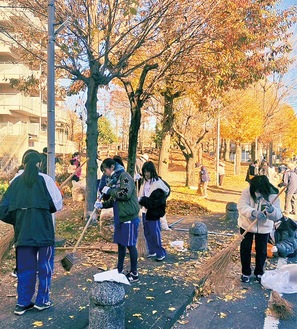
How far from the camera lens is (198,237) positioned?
22.6 ft

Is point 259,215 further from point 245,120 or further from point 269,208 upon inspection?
point 245,120

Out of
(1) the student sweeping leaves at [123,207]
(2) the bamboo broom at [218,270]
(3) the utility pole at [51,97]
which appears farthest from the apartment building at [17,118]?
(2) the bamboo broom at [218,270]

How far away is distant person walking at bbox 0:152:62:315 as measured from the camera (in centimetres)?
396

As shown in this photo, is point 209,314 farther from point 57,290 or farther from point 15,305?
point 15,305

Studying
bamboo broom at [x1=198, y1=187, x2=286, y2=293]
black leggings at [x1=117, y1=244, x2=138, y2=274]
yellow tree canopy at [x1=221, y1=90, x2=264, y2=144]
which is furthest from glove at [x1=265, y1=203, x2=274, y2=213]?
yellow tree canopy at [x1=221, y1=90, x2=264, y2=144]

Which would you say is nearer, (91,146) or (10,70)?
(91,146)

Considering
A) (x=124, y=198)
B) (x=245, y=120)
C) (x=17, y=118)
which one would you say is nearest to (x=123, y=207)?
(x=124, y=198)

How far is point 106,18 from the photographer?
8.12 metres

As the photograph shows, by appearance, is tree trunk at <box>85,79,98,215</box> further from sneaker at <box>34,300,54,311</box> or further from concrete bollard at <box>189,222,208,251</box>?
sneaker at <box>34,300,54,311</box>

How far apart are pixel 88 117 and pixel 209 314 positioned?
214 inches

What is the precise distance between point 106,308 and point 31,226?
1.22 meters

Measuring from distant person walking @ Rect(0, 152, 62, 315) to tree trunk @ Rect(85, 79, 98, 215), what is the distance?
4.26 metres

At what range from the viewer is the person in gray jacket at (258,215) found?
5105 mm

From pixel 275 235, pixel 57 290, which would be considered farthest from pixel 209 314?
pixel 275 235
